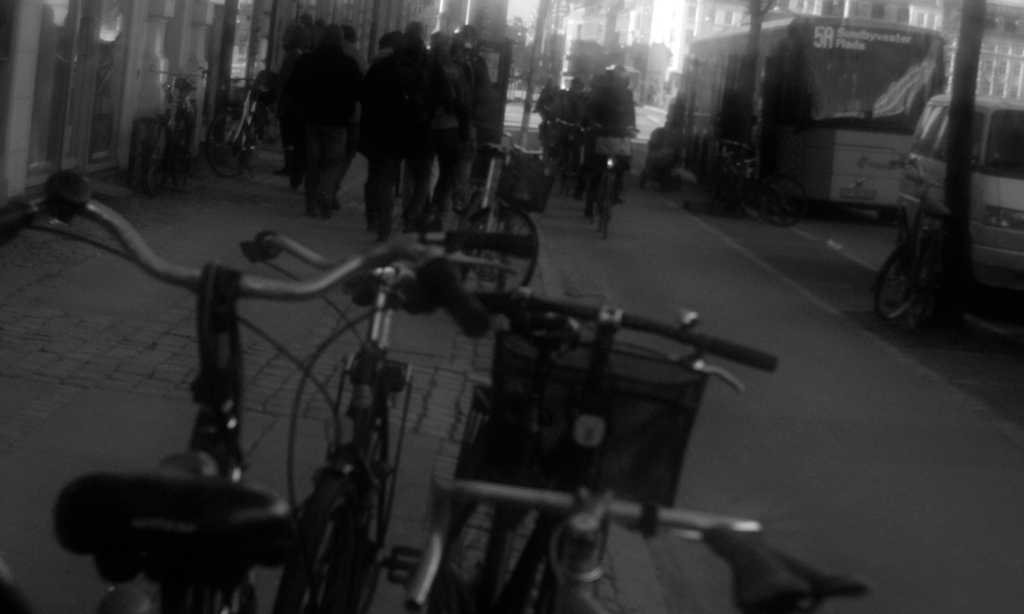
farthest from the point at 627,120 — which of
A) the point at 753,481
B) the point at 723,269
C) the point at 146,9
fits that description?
the point at 753,481

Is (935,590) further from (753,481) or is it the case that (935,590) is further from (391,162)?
(391,162)

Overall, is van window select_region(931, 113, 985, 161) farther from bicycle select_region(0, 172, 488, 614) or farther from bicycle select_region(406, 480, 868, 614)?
bicycle select_region(406, 480, 868, 614)

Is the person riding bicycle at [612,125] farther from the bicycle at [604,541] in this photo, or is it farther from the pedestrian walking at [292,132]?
the bicycle at [604,541]

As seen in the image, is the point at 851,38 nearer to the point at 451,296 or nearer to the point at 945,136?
the point at 945,136

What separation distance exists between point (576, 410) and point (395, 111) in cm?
1120

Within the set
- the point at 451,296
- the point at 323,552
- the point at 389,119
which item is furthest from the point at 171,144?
the point at 451,296

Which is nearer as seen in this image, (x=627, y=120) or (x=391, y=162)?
(x=391, y=162)

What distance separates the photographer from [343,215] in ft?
53.7

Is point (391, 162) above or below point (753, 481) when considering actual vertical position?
above

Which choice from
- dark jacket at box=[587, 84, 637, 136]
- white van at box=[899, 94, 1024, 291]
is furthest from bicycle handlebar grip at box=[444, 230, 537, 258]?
dark jacket at box=[587, 84, 637, 136]

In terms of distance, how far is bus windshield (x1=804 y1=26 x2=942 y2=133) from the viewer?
85.3 ft

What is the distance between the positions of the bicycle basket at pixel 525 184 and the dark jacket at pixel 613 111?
677 cm

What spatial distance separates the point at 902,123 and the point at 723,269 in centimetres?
1029

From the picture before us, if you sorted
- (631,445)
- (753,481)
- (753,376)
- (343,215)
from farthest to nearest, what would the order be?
(343,215) → (753,376) → (753,481) → (631,445)
